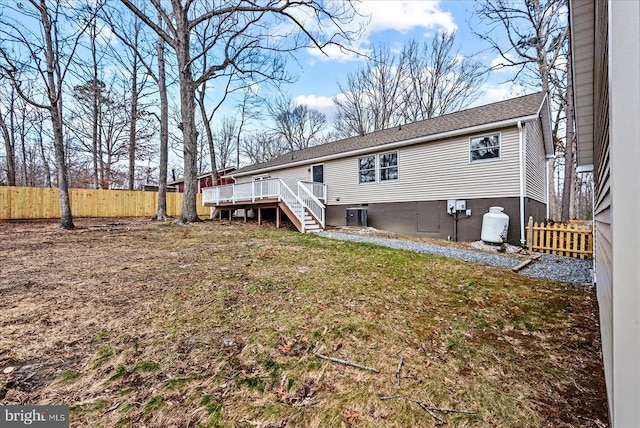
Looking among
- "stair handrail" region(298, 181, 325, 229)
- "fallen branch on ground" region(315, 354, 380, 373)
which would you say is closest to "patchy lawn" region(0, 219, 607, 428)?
"fallen branch on ground" region(315, 354, 380, 373)

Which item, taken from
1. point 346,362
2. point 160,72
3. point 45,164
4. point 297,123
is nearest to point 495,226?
point 346,362

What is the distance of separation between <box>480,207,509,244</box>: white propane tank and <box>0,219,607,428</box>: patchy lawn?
12.7 feet

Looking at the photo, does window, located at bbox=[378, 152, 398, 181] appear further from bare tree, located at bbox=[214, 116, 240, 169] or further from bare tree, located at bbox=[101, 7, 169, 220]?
bare tree, located at bbox=[214, 116, 240, 169]

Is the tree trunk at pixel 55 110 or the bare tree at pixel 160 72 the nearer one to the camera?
the tree trunk at pixel 55 110

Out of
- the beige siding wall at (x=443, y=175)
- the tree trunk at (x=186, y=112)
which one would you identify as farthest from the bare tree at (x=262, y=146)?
the beige siding wall at (x=443, y=175)

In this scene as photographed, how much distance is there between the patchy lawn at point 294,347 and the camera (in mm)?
1790

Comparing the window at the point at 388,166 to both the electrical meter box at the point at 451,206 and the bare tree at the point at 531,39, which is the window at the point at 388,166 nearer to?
the electrical meter box at the point at 451,206

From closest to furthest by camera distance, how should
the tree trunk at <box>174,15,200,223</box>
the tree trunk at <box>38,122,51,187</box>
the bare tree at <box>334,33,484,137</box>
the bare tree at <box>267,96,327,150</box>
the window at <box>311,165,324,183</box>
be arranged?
the tree trunk at <box>174,15,200,223</box> → the window at <box>311,165,324,183</box> → the bare tree at <box>334,33,484,137</box> → the tree trunk at <box>38,122,51,187</box> → the bare tree at <box>267,96,327,150</box>

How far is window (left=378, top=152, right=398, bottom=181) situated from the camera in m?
11.3

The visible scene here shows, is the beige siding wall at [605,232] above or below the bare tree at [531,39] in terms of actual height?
below

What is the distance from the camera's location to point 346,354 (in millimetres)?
2373

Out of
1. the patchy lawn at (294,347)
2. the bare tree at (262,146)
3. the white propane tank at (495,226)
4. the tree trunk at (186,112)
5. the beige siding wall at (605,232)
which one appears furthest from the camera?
the bare tree at (262,146)

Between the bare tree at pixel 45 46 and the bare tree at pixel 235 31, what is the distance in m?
2.00

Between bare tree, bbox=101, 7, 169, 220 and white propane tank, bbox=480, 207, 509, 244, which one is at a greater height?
bare tree, bbox=101, 7, 169, 220
